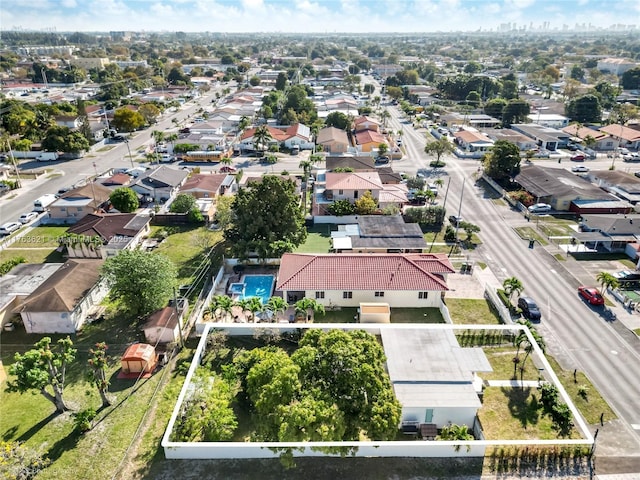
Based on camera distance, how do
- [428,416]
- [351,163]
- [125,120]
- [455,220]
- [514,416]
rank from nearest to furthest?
[428,416] → [514,416] → [455,220] → [351,163] → [125,120]

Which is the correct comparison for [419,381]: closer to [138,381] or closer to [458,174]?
[138,381]

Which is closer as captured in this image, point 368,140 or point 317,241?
point 317,241

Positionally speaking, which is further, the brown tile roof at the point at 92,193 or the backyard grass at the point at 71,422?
the brown tile roof at the point at 92,193

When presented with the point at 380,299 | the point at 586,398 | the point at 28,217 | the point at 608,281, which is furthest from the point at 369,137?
the point at 586,398

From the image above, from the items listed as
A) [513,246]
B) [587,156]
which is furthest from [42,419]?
[587,156]

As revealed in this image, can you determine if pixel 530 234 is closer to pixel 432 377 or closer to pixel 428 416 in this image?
pixel 432 377

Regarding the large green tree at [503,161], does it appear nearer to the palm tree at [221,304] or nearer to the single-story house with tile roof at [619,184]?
the single-story house with tile roof at [619,184]

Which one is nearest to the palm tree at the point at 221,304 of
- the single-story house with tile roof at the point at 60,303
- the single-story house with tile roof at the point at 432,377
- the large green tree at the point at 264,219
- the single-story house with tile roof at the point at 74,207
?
the large green tree at the point at 264,219

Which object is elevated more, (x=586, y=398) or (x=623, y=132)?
(x=623, y=132)
